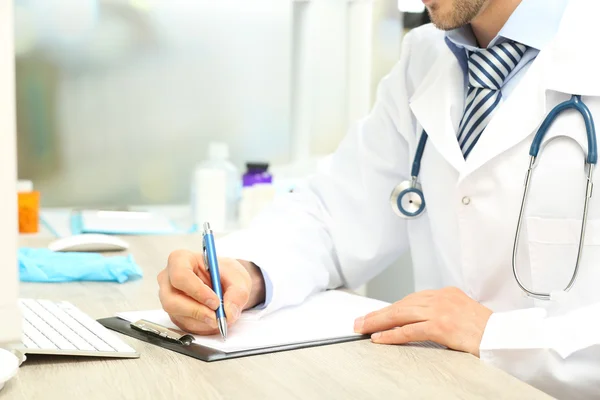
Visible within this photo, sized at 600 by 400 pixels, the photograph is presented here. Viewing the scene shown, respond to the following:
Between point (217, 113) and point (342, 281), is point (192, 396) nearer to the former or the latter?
point (342, 281)

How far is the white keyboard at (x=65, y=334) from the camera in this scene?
949 millimetres

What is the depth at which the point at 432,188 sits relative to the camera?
1.39 metres

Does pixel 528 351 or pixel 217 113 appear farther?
pixel 217 113

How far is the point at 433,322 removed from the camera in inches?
41.8

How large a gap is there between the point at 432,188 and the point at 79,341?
673 millimetres

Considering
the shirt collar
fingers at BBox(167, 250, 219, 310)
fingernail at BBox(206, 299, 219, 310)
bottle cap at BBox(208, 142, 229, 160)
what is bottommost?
fingernail at BBox(206, 299, 219, 310)

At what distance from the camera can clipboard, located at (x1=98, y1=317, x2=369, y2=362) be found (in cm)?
97

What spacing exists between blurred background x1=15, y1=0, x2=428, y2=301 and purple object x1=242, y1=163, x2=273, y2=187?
21 cm

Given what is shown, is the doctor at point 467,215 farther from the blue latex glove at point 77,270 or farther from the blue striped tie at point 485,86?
the blue latex glove at point 77,270

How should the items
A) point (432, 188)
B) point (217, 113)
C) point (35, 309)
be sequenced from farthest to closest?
point (217, 113) < point (432, 188) < point (35, 309)

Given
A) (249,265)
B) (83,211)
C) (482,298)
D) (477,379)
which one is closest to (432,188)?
(482,298)

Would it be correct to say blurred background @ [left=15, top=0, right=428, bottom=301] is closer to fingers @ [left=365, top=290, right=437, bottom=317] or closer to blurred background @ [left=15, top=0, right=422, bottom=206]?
blurred background @ [left=15, top=0, right=422, bottom=206]

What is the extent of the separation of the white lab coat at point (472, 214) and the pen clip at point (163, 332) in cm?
19

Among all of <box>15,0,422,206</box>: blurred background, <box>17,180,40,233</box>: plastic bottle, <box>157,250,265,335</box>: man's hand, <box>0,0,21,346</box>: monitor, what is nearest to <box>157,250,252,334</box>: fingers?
<box>157,250,265,335</box>: man's hand
